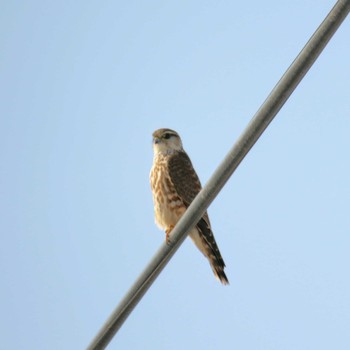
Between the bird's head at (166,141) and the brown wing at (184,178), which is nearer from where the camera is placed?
the brown wing at (184,178)

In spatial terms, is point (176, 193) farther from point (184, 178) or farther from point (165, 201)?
point (184, 178)

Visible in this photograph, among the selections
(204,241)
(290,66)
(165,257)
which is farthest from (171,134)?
(290,66)

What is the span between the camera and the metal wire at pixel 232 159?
3178mm

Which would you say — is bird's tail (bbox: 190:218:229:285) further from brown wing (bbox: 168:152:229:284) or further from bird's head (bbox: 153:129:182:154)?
bird's head (bbox: 153:129:182:154)

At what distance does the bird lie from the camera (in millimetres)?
7070

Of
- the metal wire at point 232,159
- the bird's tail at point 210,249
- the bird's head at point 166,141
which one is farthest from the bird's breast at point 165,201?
the metal wire at point 232,159

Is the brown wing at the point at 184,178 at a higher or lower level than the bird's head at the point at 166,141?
lower

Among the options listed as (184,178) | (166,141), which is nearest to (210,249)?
(184,178)

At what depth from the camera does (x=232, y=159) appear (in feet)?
11.3

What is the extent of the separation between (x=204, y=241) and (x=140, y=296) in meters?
3.31

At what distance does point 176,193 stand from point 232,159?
4.10 metres

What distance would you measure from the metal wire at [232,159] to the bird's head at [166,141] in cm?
455

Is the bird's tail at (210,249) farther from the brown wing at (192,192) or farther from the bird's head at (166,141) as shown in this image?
the bird's head at (166,141)

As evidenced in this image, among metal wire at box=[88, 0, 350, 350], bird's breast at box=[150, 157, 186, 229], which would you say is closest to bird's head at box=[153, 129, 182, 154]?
bird's breast at box=[150, 157, 186, 229]
